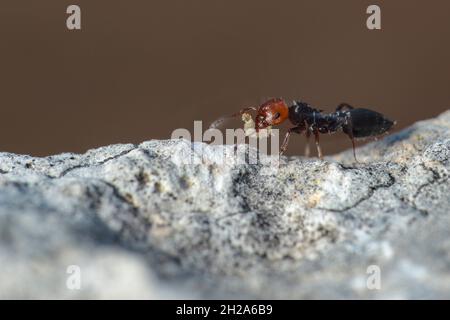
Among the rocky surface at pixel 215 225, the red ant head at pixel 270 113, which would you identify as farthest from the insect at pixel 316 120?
the rocky surface at pixel 215 225

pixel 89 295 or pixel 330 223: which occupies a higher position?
pixel 330 223

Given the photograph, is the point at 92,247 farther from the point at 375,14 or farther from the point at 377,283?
the point at 375,14

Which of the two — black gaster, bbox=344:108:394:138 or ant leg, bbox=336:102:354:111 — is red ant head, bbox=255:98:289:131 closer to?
black gaster, bbox=344:108:394:138

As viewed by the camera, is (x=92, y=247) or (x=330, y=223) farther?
(x=330, y=223)

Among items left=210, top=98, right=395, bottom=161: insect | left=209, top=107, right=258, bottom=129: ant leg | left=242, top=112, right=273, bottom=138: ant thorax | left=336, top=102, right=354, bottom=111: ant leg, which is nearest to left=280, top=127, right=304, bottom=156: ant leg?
left=210, top=98, right=395, bottom=161: insect

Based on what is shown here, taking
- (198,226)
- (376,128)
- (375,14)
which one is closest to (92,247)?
(198,226)

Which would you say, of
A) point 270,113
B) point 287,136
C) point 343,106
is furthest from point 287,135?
point 343,106

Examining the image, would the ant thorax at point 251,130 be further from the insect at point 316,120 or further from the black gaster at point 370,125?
the black gaster at point 370,125

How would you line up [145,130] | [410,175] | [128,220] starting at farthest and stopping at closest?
[145,130]
[410,175]
[128,220]
